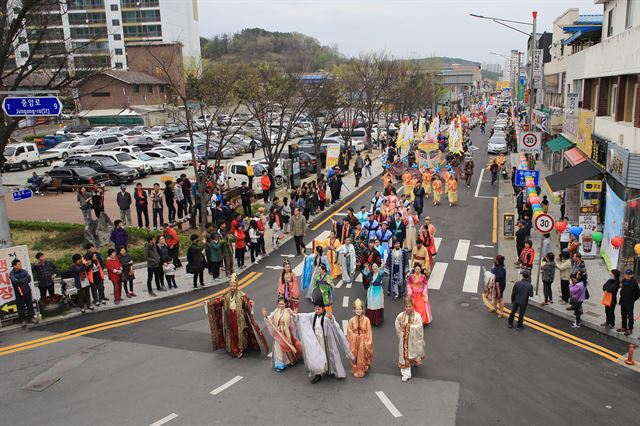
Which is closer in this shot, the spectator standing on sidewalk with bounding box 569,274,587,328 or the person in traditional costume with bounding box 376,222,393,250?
the spectator standing on sidewalk with bounding box 569,274,587,328

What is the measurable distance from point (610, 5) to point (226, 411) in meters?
19.8

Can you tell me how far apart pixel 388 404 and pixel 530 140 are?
14938 mm

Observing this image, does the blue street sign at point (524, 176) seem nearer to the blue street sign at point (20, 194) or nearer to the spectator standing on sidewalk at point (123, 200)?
the spectator standing on sidewalk at point (123, 200)

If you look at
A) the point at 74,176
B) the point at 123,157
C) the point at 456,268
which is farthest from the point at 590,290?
the point at 123,157

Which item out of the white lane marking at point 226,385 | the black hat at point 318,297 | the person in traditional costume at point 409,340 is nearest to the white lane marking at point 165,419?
the white lane marking at point 226,385

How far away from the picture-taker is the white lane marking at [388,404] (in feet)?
28.1

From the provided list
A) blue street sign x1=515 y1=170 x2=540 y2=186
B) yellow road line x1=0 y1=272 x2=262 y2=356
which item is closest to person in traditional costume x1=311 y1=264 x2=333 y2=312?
yellow road line x1=0 y1=272 x2=262 y2=356

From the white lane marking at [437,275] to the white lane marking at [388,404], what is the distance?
6.28 meters

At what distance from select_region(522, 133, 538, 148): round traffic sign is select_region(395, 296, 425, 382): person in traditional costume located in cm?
1320

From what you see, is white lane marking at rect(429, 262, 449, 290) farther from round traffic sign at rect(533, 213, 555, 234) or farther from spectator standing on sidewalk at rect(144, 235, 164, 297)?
spectator standing on sidewalk at rect(144, 235, 164, 297)

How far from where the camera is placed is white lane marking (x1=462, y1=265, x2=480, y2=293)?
48.7 feet

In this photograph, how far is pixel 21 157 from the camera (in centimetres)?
3766

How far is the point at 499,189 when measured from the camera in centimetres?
3027

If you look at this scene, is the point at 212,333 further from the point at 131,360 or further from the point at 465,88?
the point at 465,88
